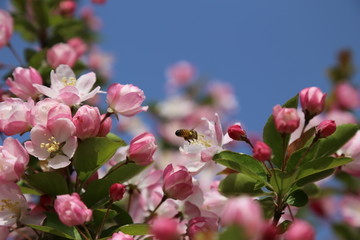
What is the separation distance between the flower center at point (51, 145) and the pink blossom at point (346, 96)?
10.1ft

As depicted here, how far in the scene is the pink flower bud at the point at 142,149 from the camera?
145cm

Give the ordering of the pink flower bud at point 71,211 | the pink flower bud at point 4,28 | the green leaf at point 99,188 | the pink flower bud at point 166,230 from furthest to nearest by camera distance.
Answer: the pink flower bud at point 4,28, the green leaf at point 99,188, the pink flower bud at point 71,211, the pink flower bud at point 166,230

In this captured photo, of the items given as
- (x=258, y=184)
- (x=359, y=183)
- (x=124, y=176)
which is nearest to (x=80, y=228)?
(x=124, y=176)

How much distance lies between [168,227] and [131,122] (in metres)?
4.16

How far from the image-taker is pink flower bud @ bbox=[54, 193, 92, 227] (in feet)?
3.93

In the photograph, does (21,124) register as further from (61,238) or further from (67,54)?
(67,54)

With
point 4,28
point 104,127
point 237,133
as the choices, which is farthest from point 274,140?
point 4,28

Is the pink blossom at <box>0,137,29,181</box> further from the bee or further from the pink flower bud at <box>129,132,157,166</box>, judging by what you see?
the bee

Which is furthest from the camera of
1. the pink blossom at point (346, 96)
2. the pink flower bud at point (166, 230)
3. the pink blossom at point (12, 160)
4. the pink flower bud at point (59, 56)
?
the pink blossom at point (346, 96)

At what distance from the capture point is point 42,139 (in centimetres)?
138

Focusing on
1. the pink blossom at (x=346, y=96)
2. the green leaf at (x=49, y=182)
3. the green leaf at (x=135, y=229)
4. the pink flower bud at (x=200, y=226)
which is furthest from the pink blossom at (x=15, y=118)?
the pink blossom at (x=346, y=96)

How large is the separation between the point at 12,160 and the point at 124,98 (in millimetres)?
349

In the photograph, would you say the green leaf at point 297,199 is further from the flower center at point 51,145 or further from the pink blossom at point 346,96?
the pink blossom at point 346,96

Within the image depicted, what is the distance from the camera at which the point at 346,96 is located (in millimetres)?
4020
